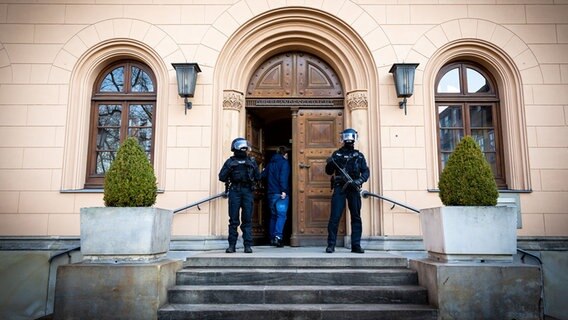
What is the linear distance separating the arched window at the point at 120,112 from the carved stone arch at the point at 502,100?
5.30 meters

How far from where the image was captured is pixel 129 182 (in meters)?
5.18

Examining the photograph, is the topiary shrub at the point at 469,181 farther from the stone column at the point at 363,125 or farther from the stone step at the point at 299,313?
the stone column at the point at 363,125

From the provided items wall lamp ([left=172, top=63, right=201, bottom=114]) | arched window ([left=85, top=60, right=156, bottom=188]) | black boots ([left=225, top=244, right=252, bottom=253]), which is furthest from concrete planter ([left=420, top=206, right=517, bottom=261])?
arched window ([left=85, top=60, right=156, bottom=188])

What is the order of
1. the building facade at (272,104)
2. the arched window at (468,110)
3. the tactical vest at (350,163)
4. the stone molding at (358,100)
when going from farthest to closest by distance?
the arched window at (468,110), the stone molding at (358,100), the building facade at (272,104), the tactical vest at (350,163)

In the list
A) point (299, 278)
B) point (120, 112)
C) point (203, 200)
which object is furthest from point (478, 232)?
point (120, 112)

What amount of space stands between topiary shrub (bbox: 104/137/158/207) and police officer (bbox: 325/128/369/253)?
2.94 m

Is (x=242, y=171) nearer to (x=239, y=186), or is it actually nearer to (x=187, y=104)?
(x=239, y=186)

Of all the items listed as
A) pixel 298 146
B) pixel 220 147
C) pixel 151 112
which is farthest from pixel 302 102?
pixel 151 112

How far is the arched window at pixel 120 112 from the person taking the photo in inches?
322

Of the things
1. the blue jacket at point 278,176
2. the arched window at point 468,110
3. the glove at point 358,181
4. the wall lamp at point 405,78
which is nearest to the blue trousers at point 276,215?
the blue jacket at point 278,176

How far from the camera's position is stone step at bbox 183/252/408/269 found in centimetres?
594

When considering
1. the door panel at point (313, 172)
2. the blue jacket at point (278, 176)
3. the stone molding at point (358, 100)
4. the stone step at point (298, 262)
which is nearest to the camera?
the stone step at point (298, 262)

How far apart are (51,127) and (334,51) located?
18.4 ft

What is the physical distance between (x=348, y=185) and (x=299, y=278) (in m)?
1.92
